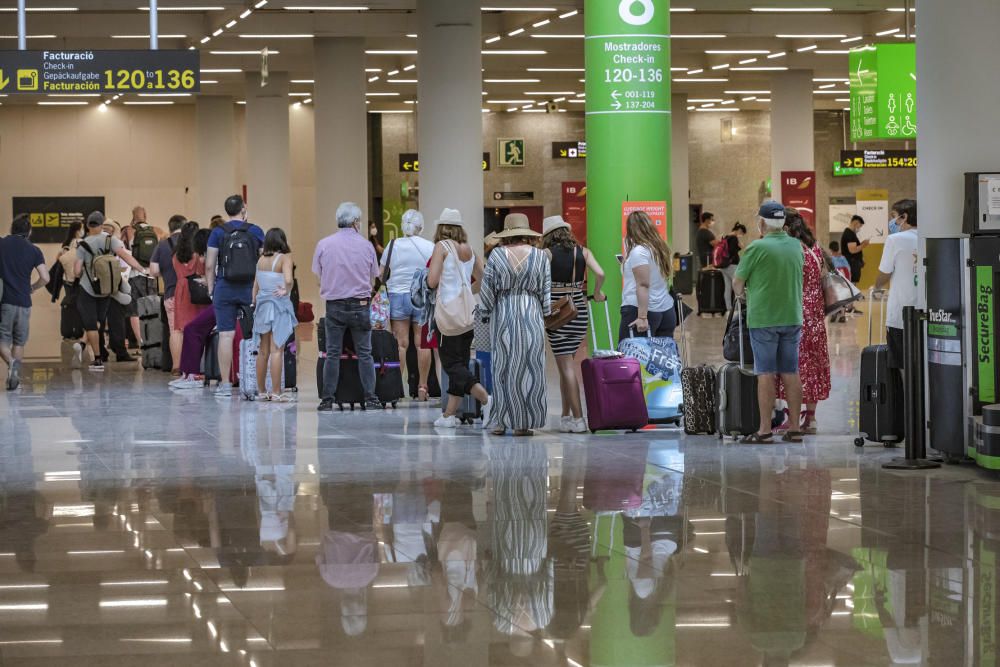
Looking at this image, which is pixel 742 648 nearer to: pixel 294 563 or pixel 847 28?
pixel 294 563

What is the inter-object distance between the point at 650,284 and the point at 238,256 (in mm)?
4702

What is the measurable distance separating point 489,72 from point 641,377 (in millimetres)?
22624

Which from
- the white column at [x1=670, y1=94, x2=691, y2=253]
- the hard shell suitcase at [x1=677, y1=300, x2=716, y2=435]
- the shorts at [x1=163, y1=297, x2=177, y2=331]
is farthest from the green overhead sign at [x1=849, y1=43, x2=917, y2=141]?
the white column at [x1=670, y1=94, x2=691, y2=253]

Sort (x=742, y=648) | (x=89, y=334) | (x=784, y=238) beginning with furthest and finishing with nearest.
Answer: (x=89, y=334)
(x=784, y=238)
(x=742, y=648)

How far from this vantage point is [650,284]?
11.6 m

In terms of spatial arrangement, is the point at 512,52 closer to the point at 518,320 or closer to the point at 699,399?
the point at 518,320

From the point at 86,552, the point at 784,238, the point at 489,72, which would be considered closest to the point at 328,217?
the point at 489,72

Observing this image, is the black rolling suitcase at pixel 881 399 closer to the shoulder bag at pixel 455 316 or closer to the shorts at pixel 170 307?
the shoulder bag at pixel 455 316

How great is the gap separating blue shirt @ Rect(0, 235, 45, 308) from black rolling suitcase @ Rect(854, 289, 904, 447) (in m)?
9.12

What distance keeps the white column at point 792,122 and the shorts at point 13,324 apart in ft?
66.5

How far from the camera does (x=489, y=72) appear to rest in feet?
109

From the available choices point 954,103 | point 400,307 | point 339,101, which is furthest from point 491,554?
point 339,101

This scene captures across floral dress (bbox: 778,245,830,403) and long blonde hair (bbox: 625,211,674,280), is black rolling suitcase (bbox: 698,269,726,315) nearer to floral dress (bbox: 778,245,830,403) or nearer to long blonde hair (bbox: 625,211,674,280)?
long blonde hair (bbox: 625,211,674,280)

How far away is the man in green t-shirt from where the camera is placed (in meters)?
10.3
